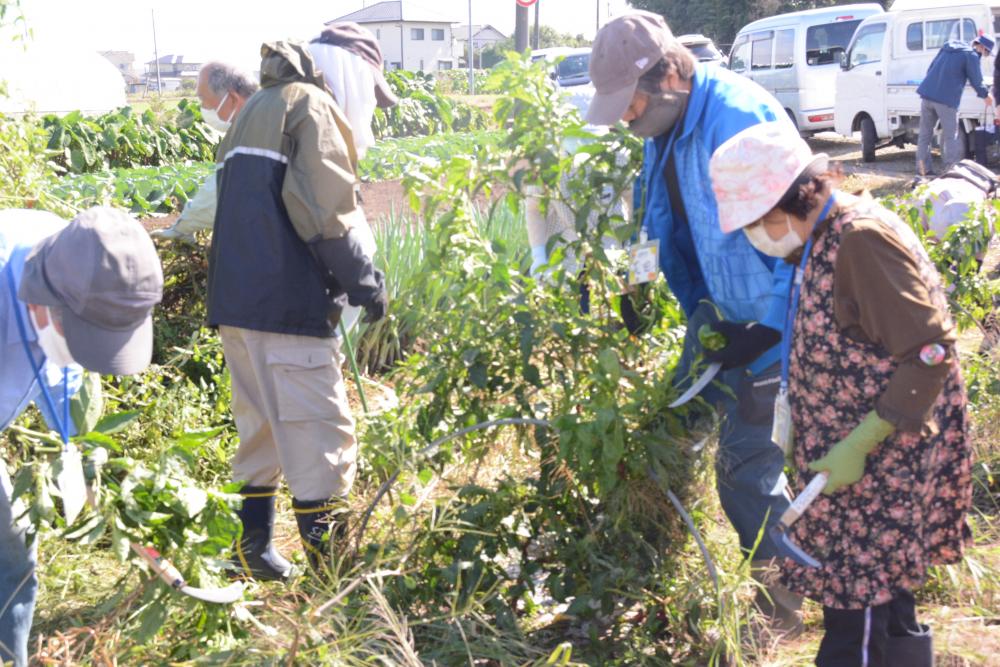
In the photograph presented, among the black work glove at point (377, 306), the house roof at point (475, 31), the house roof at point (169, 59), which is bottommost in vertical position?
the black work glove at point (377, 306)

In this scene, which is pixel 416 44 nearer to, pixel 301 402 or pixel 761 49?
pixel 761 49

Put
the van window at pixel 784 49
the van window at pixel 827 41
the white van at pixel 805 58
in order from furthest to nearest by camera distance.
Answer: the van window at pixel 784 49, the van window at pixel 827 41, the white van at pixel 805 58

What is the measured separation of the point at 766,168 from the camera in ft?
7.11

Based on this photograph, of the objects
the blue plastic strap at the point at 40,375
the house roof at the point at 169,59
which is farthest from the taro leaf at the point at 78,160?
the house roof at the point at 169,59

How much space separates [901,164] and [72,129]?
966 centimetres

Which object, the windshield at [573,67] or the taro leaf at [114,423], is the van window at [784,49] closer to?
the windshield at [573,67]

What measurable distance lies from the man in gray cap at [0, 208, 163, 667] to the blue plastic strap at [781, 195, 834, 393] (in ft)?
4.21

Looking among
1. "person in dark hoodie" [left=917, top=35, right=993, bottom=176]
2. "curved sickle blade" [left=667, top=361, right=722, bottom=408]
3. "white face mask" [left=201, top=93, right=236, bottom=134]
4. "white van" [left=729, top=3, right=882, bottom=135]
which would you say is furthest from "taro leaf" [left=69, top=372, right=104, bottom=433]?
"white van" [left=729, top=3, right=882, bottom=135]

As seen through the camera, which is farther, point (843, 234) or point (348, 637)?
point (348, 637)

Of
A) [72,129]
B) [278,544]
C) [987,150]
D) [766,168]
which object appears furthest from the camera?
[987,150]

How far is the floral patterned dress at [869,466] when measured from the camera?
7.01 feet

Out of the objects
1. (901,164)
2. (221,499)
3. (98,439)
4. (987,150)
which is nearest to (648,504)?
(221,499)

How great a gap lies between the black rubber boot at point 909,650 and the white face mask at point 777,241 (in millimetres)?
834

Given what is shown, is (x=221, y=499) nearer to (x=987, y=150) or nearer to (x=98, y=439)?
(x=98, y=439)
